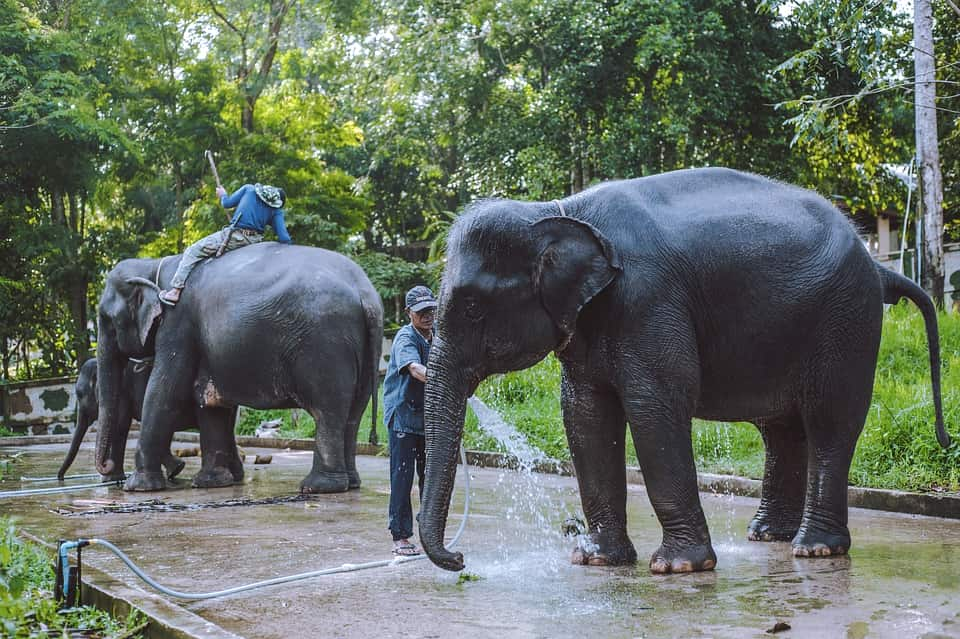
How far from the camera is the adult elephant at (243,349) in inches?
364

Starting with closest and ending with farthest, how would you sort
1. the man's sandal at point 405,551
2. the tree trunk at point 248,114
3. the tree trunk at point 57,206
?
the man's sandal at point 405,551, the tree trunk at point 248,114, the tree trunk at point 57,206

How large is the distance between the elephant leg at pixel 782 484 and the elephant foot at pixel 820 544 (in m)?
0.60

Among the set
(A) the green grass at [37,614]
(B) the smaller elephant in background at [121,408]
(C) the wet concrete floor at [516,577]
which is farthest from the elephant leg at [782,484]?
(B) the smaller elephant in background at [121,408]

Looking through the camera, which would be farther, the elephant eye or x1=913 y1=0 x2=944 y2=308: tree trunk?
x1=913 y1=0 x2=944 y2=308: tree trunk

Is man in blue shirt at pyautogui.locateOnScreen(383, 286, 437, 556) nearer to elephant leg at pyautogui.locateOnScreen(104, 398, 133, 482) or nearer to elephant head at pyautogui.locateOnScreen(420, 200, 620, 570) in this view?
elephant head at pyautogui.locateOnScreen(420, 200, 620, 570)

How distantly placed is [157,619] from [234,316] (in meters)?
5.54

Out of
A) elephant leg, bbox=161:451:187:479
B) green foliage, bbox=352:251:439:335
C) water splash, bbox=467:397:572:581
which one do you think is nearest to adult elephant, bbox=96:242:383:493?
elephant leg, bbox=161:451:187:479

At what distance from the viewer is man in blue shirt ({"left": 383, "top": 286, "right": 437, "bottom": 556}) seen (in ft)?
19.2

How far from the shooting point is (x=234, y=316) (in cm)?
949

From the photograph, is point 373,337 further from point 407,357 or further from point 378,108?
point 378,108

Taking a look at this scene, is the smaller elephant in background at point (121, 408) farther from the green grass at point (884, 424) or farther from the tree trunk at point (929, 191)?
the tree trunk at point (929, 191)

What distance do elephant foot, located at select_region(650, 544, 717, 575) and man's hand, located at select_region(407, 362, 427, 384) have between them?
1623 millimetres

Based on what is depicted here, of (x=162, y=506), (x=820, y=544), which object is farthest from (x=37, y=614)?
(x=162, y=506)

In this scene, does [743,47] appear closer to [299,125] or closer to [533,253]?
[299,125]
